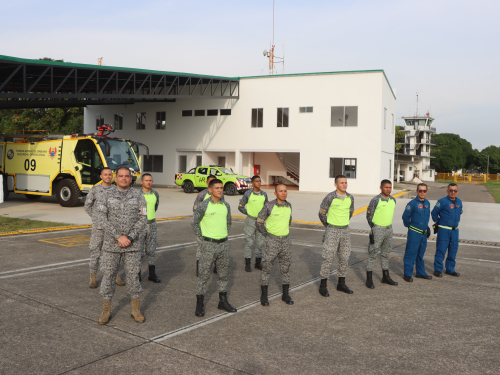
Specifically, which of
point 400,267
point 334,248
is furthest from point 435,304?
point 400,267

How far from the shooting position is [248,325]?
5523 mm

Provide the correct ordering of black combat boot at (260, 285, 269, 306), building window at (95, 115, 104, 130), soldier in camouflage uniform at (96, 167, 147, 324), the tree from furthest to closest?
the tree
building window at (95, 115, 104, 130)
black combat boot at (260, 285, 269, 306)
soldier in camouflage uniform at (96, 167, 147, 324)

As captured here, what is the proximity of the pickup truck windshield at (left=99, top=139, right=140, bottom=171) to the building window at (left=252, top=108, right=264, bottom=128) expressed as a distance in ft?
47.7

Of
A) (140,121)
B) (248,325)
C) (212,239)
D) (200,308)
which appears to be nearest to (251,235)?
(212,239)

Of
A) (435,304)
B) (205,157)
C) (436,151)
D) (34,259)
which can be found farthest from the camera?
(436,151)

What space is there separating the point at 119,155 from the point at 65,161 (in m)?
2.36

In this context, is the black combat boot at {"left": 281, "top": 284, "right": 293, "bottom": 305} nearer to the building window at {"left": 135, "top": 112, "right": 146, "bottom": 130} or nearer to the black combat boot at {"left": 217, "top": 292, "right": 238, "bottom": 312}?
the black combat boot at {"left": 217, "top": 292, "right": 238, "bottom": 312}

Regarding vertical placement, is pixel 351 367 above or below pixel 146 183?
below

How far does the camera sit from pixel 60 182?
60.9 ft

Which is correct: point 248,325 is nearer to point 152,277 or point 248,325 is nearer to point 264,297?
point 264,297

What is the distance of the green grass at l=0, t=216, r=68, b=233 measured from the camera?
42.1ft

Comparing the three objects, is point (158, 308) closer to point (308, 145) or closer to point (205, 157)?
point (308, 145)

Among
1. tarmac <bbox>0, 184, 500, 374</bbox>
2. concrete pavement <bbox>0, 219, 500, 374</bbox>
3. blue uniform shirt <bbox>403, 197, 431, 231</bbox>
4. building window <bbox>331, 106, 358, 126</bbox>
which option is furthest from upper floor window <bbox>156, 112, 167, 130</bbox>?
blue uniform shirt <bbox>403, 197, 431, 231</bbox>

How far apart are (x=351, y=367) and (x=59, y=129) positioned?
182 ft
